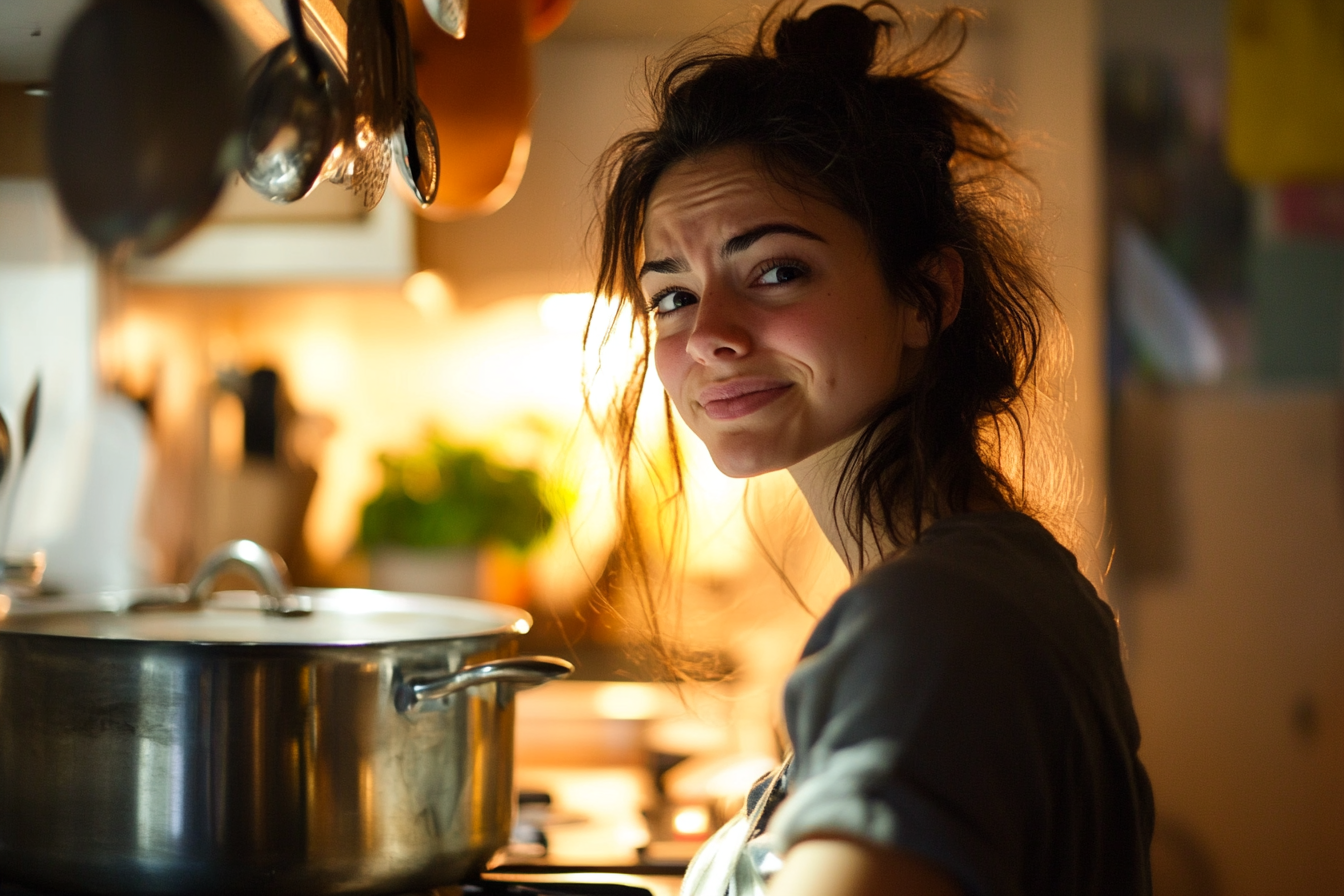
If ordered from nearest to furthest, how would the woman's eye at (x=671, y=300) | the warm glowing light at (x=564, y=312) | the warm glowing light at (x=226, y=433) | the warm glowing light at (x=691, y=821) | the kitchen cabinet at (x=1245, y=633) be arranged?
the woman's eye at (x=671, y=300) < the warm glowing light at (x=691, y=821) < the kitchen cabinet at (x=1245, y=633) < the warm glowing light at (x=564, y=312) < the warm glowing light at (x=226, y=433)

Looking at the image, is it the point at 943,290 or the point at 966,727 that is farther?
the point at 943,290

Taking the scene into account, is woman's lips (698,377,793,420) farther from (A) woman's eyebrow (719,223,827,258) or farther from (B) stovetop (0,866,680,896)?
(B) stovetop (0,866,680,896)

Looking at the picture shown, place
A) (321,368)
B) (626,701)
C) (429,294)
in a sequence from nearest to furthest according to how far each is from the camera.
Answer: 1. (626,701)
2. (429,294)
3. (321,368)

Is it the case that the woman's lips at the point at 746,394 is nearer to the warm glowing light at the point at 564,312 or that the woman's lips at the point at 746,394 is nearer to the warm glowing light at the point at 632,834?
the warm glowing light at the point at 632,834

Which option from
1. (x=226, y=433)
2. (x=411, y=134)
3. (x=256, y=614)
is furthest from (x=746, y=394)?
(x=226, y=433)

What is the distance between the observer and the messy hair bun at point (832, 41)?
0.82 m

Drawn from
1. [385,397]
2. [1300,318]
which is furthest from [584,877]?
[385,397]

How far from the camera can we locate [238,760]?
2.30 ft

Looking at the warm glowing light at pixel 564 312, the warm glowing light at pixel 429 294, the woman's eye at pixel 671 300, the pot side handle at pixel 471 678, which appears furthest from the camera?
the warm glowing light at pixel 564 312

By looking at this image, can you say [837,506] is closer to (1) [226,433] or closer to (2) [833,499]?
(2) [833,499]

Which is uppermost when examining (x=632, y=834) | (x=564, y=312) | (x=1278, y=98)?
(x=1278, y=98)

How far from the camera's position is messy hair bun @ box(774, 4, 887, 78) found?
823 mm

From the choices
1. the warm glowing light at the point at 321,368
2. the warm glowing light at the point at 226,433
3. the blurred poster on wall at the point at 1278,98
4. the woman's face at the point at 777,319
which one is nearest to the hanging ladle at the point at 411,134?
the woman's face at the point at 777,319

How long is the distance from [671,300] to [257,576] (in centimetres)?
42
